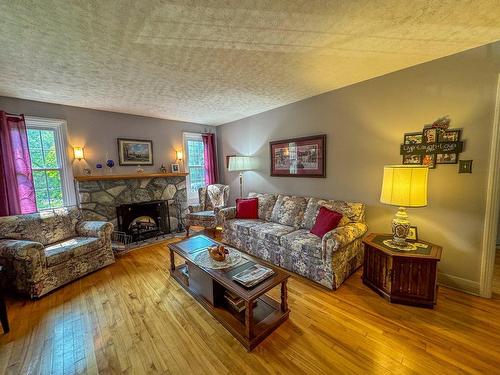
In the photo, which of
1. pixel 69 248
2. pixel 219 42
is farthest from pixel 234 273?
pixel 69 248

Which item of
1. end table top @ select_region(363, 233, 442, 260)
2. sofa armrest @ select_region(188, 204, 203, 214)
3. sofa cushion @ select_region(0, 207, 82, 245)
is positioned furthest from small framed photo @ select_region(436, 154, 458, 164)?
sofa cushion @ select_region(0, 207, 82, 245)

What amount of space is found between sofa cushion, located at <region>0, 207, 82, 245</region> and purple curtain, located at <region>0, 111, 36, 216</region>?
1.28ft

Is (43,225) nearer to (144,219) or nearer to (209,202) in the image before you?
(144,219)

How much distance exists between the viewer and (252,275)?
178 centimetres

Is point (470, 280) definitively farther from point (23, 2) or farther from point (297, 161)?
point (23, 2)

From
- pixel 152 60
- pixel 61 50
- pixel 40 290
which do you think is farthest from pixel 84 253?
pixel 152 60

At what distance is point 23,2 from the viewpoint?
4.16ft

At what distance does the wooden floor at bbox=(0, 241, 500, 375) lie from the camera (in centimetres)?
144

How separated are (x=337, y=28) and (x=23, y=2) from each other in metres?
2.10

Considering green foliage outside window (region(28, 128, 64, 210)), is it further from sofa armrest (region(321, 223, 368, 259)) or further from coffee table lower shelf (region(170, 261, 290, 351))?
sofa armrest (region(321, 223, 368, 259))

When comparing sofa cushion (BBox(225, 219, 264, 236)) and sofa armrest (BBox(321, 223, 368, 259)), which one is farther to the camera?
sofa cushion (BBox(225, 219, 264, 236))

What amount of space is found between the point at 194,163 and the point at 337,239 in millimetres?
3778

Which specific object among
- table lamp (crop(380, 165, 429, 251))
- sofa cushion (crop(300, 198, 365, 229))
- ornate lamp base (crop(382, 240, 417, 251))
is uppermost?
table lamp (crop(380, 165, 429, 251))

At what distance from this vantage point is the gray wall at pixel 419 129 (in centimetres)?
200
